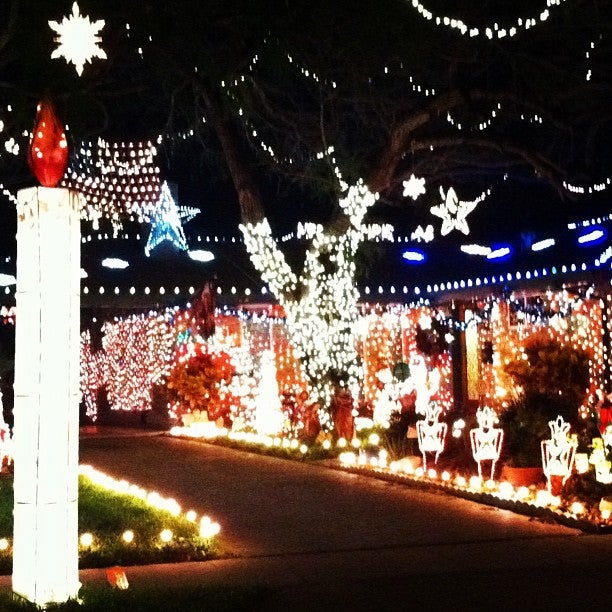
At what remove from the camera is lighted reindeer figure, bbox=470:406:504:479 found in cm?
1179

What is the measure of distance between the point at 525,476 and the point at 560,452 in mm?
982

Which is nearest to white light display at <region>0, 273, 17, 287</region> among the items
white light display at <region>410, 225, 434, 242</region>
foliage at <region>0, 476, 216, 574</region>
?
white light display at <region>410, 225, 434, 242</region>

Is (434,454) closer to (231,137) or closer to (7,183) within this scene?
(231,137)

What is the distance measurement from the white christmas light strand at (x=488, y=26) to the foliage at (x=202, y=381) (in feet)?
29.3

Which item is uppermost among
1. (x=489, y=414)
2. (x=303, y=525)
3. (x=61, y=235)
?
(x=61, y=235)

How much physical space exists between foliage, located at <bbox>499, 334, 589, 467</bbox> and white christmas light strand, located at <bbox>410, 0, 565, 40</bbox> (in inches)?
159

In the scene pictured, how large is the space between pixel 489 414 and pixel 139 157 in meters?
11.7

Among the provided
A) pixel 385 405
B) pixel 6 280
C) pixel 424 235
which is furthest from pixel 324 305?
pixel 6 280

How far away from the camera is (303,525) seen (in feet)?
32.5

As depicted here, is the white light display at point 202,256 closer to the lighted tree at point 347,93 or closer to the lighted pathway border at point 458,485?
the lighted tree at point 347,93

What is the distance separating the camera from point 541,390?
1250cm

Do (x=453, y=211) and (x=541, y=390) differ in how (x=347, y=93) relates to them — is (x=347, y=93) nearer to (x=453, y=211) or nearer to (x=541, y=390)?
(x=453, y=211)

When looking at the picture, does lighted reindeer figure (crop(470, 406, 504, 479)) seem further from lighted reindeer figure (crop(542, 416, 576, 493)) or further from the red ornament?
the red ornament

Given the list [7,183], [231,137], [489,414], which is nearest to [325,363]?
[231,137]
